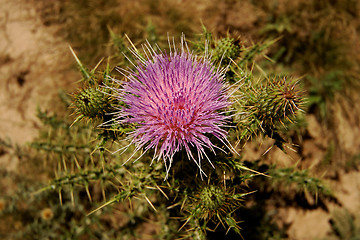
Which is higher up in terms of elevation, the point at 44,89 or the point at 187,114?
the point at 187,114

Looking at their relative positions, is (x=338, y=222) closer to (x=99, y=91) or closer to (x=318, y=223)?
(x=318, y=223)

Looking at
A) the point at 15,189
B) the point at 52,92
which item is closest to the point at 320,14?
the point at 52,92

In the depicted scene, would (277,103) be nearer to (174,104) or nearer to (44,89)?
(174,104)

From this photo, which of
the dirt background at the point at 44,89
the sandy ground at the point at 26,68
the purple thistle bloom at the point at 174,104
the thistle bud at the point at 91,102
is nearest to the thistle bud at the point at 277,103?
the purple thistle bloom at the point at 174,104

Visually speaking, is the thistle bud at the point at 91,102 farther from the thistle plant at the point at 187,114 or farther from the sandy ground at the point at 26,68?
the sandy ground at the point at 26,68

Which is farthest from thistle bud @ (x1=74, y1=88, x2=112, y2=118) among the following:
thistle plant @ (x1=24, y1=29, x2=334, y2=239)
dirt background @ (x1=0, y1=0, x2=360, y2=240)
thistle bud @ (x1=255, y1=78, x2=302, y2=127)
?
dirt background @ (x1=0, y1=0, x2=360, y2=240)

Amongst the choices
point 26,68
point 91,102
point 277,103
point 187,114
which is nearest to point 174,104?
point 187,114
